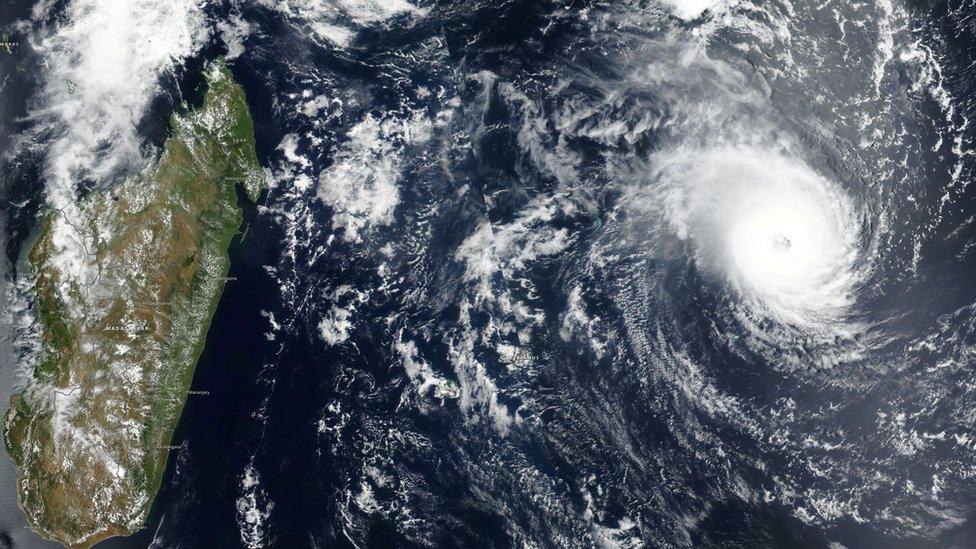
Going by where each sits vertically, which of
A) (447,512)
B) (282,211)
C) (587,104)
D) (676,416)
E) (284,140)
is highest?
(587,104)

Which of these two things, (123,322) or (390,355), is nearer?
(390,355)

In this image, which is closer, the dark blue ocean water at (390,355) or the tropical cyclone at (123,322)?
the dark blue ocean water at (390,355)

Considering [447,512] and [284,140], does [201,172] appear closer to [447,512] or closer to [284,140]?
[284,140]

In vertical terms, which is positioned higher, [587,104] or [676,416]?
[587,104]

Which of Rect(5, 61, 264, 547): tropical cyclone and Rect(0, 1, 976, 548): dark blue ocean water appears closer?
Rect(0, 1, 976, 548): dark blue ocean water

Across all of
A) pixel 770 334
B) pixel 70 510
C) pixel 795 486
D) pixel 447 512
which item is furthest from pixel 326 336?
pixel 795 486

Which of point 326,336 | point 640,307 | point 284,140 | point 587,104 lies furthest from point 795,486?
point 284,140

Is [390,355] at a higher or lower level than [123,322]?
higher
